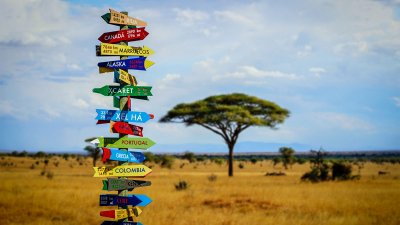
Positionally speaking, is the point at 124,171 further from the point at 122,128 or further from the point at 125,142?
the point at 122,128

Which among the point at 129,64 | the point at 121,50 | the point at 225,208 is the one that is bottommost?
the point at 225,208

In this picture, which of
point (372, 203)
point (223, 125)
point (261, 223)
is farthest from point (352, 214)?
point (223, 125)

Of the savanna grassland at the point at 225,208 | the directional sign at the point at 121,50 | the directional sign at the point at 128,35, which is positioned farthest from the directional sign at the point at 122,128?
the savanna grassland at the point at 225,208

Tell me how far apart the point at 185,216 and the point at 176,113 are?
26484mm

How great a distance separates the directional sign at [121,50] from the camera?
22.9 ft

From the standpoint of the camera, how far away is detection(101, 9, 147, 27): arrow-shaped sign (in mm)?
6984

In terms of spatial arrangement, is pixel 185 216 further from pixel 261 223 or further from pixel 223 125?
pixel 223 125

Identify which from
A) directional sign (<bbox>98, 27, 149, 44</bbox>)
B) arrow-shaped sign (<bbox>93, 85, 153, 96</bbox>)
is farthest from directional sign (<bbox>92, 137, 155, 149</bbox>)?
directional sign (<bbox>98, 27, 149, 44</bbox>)

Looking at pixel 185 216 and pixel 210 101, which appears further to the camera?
pixel 210 101

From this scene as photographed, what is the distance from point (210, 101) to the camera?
39.4 meters

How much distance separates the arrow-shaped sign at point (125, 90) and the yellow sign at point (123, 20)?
3.79 feet

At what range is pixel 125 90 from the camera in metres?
7.05

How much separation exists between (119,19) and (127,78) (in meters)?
1.06

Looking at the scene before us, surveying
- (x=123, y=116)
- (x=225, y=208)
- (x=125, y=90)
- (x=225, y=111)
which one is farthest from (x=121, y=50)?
(x=225, y=111)
